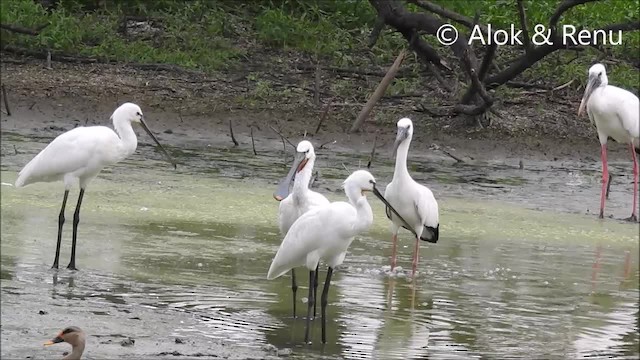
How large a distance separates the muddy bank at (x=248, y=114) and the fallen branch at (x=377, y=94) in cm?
17

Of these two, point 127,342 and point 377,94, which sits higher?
point 377,94

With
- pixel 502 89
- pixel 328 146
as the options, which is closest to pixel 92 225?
pixel 328 146

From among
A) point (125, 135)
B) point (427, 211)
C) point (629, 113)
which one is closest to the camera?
point (125, 135)

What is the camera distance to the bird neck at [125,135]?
9641 millimetres

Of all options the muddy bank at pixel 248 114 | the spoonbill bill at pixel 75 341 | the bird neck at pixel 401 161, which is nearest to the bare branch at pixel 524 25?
the muddy bank at pixel 248 114

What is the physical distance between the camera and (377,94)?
15250mm

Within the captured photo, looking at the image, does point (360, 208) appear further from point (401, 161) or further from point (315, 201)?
point (401, 161)

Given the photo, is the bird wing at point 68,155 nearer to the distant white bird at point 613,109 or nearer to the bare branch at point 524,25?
the distant white bird at point 613,109

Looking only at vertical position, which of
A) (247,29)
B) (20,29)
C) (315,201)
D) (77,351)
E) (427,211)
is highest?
(247,29)

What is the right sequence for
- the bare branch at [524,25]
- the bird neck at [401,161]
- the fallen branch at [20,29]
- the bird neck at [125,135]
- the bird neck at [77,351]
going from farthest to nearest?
the fallen branch at [20,29] < the bare branch at [524,25] < the bird neck at [401,161] < the bird neck at [125,135] < the bird neck at [77,351]

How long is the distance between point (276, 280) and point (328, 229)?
5.24ft

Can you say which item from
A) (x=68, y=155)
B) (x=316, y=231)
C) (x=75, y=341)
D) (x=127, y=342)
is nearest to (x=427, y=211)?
(x=316, y=231)

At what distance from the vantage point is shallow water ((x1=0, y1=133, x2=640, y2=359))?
754 centimetres

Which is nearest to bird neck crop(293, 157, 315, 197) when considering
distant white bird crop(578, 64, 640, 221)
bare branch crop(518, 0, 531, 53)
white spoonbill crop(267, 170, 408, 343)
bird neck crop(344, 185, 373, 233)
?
white spoonbill crop(267, 170, 408, 343)
